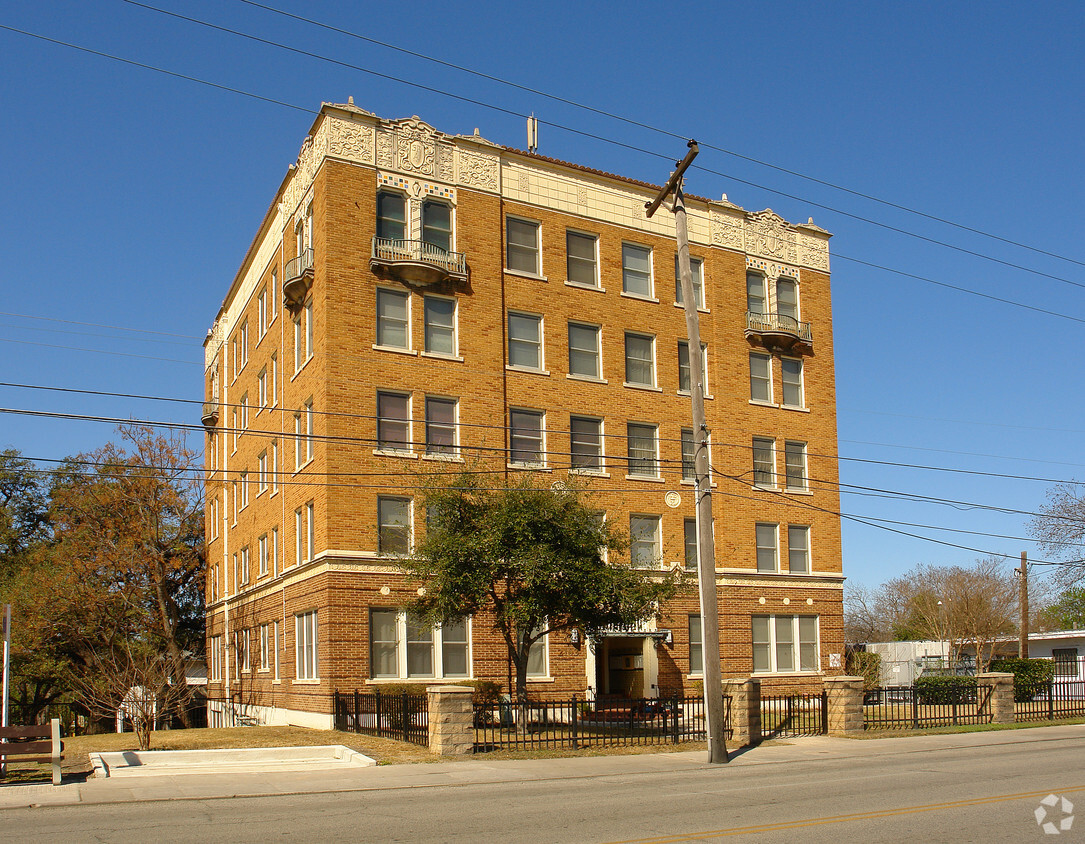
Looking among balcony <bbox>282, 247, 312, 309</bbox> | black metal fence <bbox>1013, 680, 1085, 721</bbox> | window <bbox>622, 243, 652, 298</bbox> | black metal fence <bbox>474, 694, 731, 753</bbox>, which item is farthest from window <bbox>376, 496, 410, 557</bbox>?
black metal fence <bbox>1013, 680, 1085, 721</bbox>

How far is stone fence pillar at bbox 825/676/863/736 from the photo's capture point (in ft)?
85.0

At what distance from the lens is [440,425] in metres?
32.1

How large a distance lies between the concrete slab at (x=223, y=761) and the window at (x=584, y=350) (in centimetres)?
1736

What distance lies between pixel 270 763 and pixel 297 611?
12767 mm

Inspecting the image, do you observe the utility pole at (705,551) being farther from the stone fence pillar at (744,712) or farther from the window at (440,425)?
the window at (440,425)

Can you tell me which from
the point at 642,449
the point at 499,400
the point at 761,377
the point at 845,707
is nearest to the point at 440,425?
the point at 499,400

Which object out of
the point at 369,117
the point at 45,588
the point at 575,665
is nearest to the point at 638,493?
the point at 575,665

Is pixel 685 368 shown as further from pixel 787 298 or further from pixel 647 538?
pixel 647 538

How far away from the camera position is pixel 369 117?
3228cm

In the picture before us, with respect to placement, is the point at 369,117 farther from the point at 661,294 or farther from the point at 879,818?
the point at 879,818

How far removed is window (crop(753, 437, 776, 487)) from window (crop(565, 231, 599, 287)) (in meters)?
8.86

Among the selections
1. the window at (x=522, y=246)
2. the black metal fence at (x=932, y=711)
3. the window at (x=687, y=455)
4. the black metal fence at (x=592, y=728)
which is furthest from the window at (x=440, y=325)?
the black metal fence at (x=932, y=711)

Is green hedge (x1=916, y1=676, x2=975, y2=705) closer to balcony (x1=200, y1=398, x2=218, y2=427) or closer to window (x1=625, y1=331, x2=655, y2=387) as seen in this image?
window (x1=625, y1=331, x2=655, y2=387)

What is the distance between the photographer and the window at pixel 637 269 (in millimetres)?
37562
